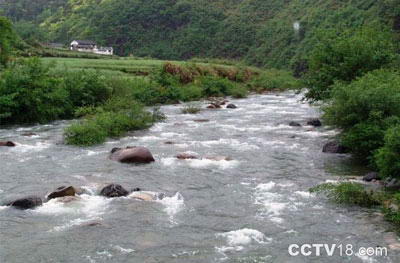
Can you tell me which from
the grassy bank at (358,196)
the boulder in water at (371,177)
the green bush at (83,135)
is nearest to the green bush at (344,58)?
the boulder in water at (371,177)

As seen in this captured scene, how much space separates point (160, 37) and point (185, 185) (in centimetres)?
11700

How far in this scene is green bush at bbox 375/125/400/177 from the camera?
46.7ft

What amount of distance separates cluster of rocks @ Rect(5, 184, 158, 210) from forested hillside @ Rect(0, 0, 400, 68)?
92660mm

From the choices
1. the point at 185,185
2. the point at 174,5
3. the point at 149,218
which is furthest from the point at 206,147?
the point at 174,5

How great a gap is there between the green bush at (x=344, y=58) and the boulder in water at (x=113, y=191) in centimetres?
1536

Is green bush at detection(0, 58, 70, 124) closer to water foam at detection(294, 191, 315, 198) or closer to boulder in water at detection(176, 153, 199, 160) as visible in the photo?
boulder in water at detection(176, 153, 199, 160)

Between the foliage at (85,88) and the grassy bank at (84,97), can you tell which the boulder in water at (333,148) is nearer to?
the grassy bank at (84,97)

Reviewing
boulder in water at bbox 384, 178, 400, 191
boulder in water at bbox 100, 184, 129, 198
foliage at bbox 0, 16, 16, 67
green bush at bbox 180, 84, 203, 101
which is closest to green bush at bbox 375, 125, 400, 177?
boulder in water at bbox 384, 178, 400, 191

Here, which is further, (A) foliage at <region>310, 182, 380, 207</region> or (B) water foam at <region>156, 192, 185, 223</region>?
(A) foliage at <region>310, 182, 380, 207</region>

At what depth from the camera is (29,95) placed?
2917cm

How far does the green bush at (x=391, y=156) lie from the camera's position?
46.7ft

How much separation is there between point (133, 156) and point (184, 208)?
627cm

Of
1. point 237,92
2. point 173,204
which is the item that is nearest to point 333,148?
point 173,204

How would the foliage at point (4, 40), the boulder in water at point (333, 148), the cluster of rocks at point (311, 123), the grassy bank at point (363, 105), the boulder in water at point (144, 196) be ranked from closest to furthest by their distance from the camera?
1. the grassy bank at point (363, 105)
2. the boulder in water at point (144, 196)
3. the boulder in water at point (333, 148)
4. the cluster of rocks at point (311, 123)
5. the foliage at point (4, 40)
